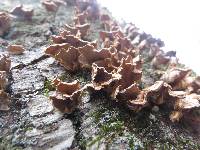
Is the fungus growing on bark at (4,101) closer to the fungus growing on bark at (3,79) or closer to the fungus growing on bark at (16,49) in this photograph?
the fungus growing on bark at (3,79)

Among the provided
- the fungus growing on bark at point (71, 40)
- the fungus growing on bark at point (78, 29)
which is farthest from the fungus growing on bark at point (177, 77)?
the fungus growing on bark at point (78, 29)

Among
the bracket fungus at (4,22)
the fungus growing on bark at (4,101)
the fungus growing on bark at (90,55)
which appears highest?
the fungus growing on bark at (90,55)

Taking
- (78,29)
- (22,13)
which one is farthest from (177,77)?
(22,13)

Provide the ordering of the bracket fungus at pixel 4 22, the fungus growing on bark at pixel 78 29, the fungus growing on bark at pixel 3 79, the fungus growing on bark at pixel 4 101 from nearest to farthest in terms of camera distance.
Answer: the fungus growing on bark at pixel 4 101, the fungus growing on bark at pixel 3 79, the fungus growing on bark at pixel 78 29, the bracket fungus at pixel 4 22

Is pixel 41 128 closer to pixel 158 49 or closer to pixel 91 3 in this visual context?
pixel 158 49

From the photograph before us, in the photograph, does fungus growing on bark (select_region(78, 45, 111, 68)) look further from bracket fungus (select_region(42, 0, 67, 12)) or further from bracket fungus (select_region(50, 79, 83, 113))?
bracket fungus (select_region(42, 0, 67, 12))

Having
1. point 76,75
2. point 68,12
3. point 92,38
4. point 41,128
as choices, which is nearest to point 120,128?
point 41,128
